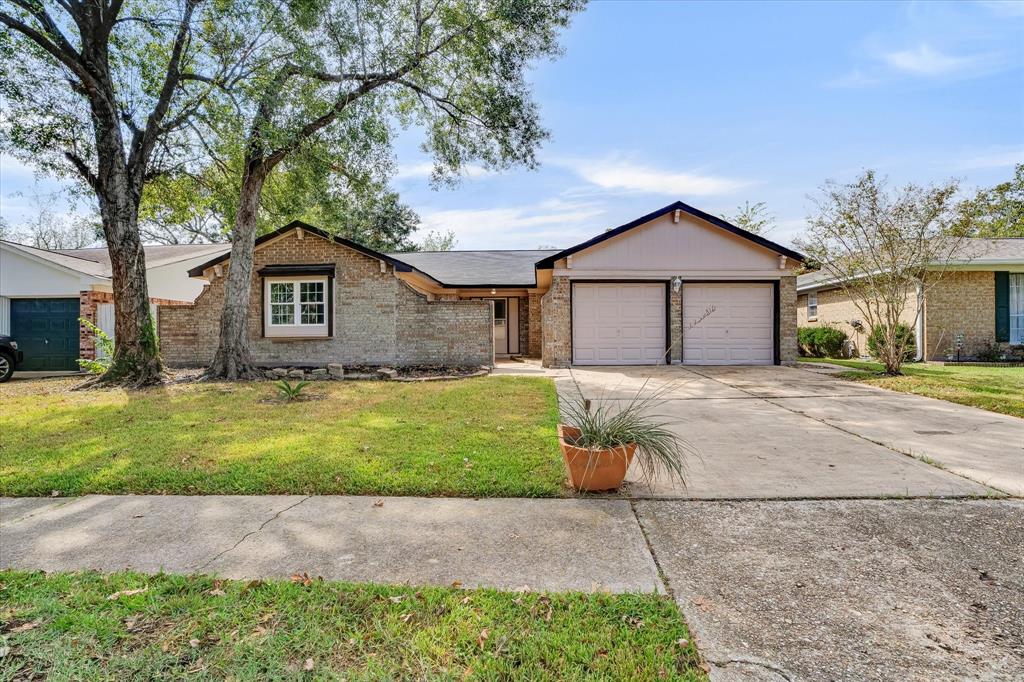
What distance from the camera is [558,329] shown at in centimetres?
1352

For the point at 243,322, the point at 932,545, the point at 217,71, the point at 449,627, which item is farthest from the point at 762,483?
the point at 217,71

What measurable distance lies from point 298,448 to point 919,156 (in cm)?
1567

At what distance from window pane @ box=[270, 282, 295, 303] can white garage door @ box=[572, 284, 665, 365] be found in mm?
8416

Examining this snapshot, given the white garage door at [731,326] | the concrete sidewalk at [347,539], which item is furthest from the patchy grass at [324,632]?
the white garage door at [731,326]

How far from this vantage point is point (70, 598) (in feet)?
7.52

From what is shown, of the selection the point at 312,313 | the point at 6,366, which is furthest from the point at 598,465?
the point at 6,366

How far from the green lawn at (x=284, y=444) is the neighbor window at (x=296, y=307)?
16.0 ft

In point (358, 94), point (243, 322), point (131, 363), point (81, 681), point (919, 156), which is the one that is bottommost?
point (81, 681)

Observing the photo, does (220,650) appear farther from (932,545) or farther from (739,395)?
(739,395)

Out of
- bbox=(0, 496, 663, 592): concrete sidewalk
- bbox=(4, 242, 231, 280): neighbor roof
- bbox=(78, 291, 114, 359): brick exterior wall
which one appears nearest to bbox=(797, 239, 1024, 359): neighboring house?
bbox=(0, 496, 663, 592): concrete sidewalk

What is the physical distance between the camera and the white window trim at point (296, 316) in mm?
13594

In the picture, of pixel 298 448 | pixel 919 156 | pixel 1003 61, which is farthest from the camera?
pixel 919 156

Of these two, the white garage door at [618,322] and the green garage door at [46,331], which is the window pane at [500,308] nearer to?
the white garage door at [618,322]

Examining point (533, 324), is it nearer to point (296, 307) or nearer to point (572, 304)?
point (572, 304)
